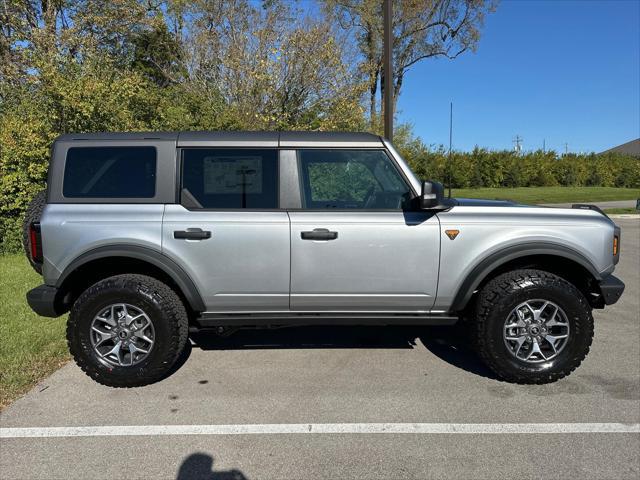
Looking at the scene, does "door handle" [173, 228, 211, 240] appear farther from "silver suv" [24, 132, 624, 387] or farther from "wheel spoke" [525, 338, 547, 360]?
"wheel spoke" [525, 338, 547, 360]

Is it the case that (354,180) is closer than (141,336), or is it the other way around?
(141,336)

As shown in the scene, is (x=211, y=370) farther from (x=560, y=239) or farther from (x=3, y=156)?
(x=3, y=156)

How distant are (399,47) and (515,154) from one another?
49.1ft

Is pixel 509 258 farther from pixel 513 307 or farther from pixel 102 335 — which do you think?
pixel 102 335

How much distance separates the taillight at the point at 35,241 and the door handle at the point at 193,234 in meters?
1.02

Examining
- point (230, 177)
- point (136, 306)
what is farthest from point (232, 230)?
point (136, 306)

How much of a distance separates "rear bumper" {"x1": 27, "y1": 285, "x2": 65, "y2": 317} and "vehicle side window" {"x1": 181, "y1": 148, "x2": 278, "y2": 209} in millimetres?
1218

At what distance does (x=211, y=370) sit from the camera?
3709 mm

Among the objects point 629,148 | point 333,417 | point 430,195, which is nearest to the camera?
point 333,417

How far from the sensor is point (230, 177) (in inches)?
138

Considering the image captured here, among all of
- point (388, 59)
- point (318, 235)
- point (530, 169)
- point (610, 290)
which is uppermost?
point (388, 59)

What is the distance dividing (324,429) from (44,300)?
2264mm

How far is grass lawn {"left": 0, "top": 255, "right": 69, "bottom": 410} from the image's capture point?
3367 mm

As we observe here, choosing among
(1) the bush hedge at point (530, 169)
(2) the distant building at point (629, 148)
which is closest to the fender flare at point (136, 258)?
(1) the bush hedge at point (530, 169)
